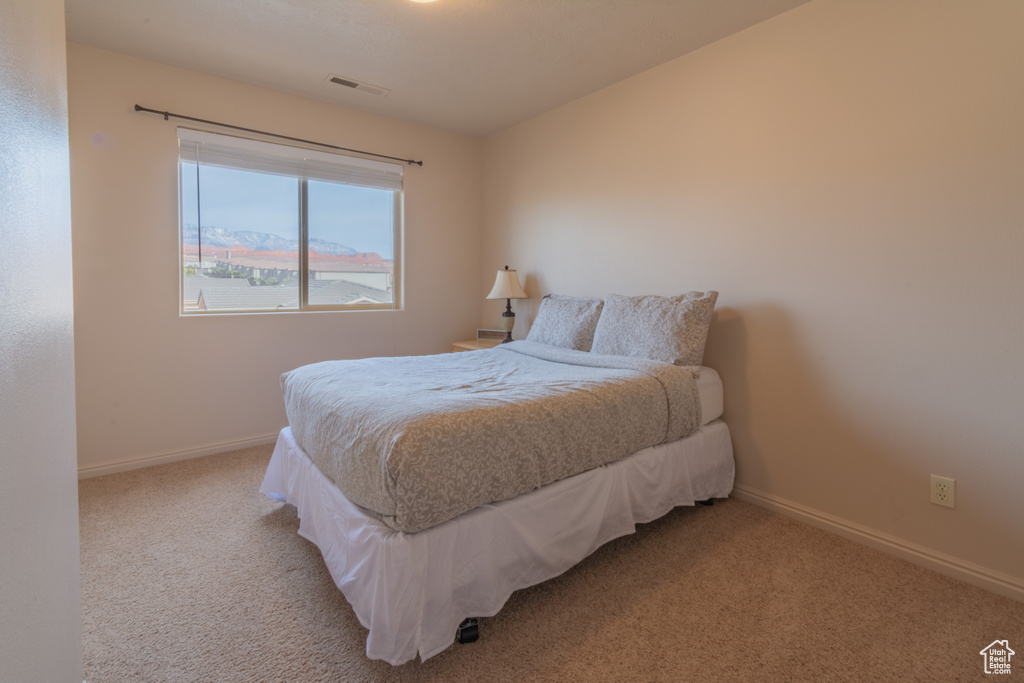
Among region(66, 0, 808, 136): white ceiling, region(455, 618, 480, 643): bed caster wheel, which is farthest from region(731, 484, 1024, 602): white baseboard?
region(66, 0, 808, 136): white ceiling

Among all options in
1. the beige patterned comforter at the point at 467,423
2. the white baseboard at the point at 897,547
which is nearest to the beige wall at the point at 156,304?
the beige patterned comforter at the point at 467,423

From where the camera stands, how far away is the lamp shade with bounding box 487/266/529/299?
3.72 meters

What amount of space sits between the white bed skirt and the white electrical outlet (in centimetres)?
92

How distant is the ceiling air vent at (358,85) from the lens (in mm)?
3016

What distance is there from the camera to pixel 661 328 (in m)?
2.47

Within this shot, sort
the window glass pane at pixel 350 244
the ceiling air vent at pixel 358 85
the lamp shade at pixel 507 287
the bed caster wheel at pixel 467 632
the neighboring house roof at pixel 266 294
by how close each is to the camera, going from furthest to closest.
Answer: the lamp shade at pixel 507 287
the window glass pane at pixel 350 244
the neighboring house roof at pixel 266 294
the ceiling air vent at pixel 358 85
the bed caster wheel at pixel 467 632

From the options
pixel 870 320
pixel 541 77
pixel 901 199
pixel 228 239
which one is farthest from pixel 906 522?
pixel 228 239

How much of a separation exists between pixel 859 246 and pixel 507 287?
2.24 m

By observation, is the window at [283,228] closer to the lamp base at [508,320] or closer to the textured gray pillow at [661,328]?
the lamp base at [508,320]

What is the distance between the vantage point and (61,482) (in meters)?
1.01

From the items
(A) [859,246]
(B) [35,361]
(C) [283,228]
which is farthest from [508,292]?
(B) [35,361]

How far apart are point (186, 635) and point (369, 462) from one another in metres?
0.83

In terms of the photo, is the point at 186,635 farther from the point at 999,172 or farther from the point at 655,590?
the point at 999,172

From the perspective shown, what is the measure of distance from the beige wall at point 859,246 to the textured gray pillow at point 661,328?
0.88ft
